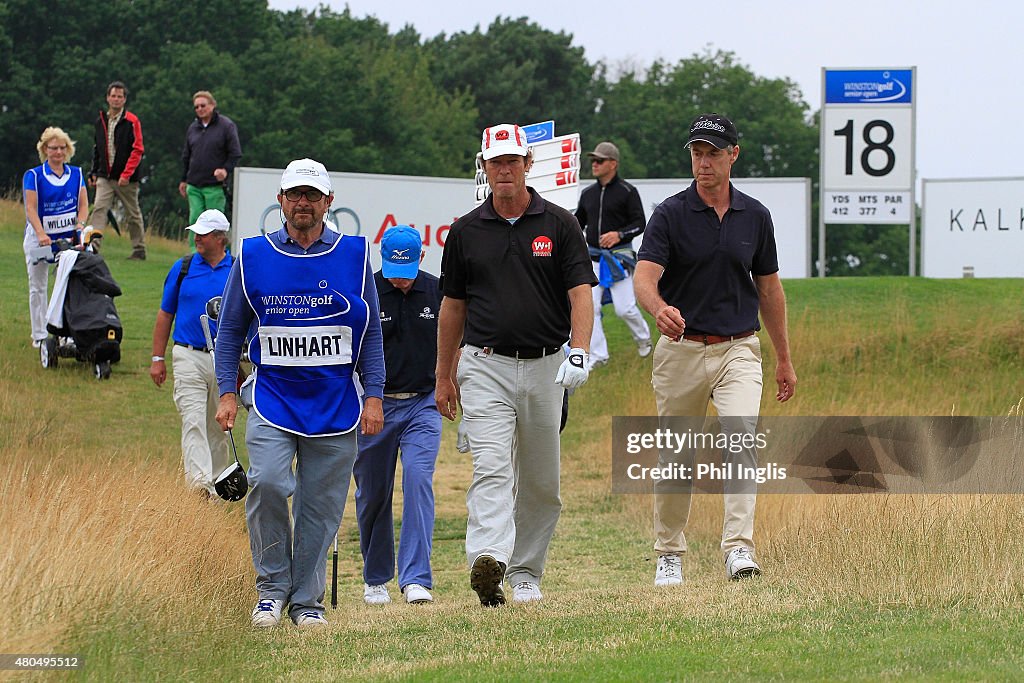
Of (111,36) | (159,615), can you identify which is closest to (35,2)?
(111,36)

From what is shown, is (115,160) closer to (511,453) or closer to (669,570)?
(669,570)

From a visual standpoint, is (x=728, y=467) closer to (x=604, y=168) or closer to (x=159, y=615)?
(x=159, y=615)

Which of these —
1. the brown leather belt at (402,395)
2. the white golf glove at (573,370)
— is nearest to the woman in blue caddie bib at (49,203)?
the brown leather belt at (402,395)

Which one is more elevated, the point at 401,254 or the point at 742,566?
the point at 401,254

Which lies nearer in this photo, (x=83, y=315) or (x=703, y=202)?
(x=703, y=202)

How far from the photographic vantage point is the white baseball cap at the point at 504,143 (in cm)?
820

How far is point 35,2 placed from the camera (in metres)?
61.2

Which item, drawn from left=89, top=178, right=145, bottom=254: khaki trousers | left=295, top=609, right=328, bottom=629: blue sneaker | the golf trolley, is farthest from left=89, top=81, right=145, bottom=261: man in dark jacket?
left=295, top=609, right=328, bottom=629: blue sneaker

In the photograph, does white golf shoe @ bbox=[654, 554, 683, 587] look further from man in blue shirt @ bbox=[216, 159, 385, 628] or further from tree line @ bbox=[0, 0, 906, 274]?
tree line @ bbox=[0, 0, 906, 274]

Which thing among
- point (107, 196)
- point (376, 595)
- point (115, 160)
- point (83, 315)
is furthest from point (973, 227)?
point (376, 595)

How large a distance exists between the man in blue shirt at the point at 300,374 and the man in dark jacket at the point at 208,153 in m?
13.0

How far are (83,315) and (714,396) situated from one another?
917 cm

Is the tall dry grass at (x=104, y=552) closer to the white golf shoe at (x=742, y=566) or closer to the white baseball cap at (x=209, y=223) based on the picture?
the white baseball cap at (x=209, y=223)

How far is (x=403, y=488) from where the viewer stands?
970 centimetres
